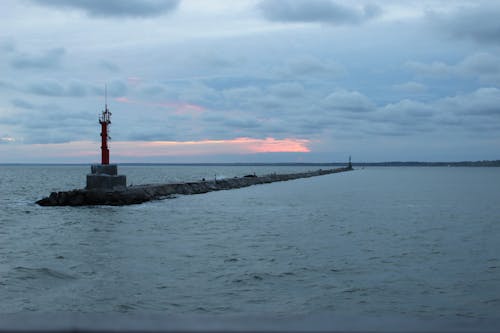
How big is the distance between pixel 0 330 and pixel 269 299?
7194 mm

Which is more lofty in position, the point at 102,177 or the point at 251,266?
the point at 102,177

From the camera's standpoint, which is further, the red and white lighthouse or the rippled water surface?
the red and white lighthouse

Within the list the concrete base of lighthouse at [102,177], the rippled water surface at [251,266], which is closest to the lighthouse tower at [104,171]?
the concrete base of lighthouse at [102,177]

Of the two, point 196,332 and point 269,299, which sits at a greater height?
point 196,332

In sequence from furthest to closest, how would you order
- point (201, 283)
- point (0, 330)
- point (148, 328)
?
point (201, 283), point (148, 328), point (0, 330)

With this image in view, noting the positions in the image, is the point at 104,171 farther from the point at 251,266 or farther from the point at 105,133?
the point at 251,266

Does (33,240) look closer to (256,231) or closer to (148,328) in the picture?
(256,231)

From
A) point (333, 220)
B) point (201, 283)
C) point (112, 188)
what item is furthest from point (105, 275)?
point (112, 188)

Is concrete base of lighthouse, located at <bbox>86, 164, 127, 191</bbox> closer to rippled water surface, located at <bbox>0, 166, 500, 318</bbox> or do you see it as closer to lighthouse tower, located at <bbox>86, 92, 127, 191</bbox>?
lighthouse tower, located at <bbox>86, 92, 127, 191</bbox>


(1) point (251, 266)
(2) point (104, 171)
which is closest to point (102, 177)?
(2) point (104, 171)

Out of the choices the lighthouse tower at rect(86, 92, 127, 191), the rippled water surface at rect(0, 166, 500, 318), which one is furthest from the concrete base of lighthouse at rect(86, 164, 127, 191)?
the rippled water surface at rect(0, 166, 500, 318)

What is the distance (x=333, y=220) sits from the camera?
81.6ft

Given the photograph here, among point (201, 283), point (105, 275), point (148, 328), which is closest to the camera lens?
point (148, 328)

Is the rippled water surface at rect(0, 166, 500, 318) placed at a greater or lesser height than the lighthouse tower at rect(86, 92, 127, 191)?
lesser
